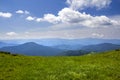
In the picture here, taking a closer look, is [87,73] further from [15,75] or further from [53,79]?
[15,75]

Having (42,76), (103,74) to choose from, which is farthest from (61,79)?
(103,74)

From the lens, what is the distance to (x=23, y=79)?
21.6 m

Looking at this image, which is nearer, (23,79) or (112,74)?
(23,79)

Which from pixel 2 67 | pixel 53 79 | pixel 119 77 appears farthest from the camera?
pixel 2 67

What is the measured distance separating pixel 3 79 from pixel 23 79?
90.3 inches

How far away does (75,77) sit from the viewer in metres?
22.1

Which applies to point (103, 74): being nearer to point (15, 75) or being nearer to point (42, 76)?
point (42, 76)

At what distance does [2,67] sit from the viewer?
2909cm

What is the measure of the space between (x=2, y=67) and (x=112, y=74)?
15.4m

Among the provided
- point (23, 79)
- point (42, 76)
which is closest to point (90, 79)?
point (42, 76)

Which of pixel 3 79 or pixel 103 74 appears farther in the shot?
pixel 103 74

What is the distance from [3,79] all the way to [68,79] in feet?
23.3

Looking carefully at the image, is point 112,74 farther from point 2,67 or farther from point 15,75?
point 2,67

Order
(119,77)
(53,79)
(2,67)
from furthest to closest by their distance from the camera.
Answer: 1. (2,67)
2. (119,77)
3. (53,79)
